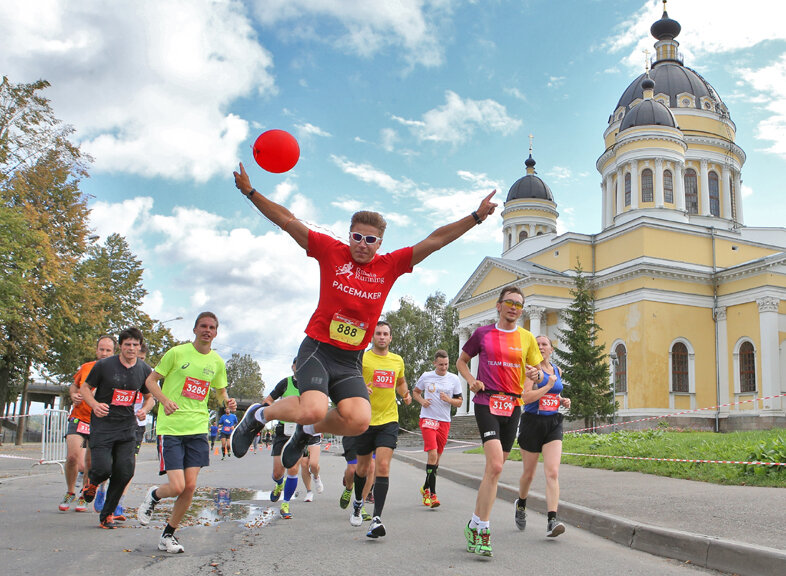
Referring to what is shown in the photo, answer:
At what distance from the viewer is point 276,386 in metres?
9.12

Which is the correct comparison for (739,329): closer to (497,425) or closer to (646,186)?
(646,186)

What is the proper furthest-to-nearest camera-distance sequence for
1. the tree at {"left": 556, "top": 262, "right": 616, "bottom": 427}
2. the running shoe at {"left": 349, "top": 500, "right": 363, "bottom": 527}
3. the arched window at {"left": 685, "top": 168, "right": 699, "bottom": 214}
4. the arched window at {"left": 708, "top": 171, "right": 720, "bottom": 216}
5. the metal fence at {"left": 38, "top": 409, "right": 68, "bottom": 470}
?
the arched window at {"left": 708, "top": 171, "right": 720, "bottom": 216}
the arched window at {"left": 685, "top": 168, "right": 699, "bottom": 214}
the tree at {"left": 556, "top": 262, "right": 616, "bottom": 427}
the metal fence at {"left": 38, "top": 409, "right": 68, "bottom": 470}
the running shoe at {"left": 349, "top": 500, "right": 363, "bottom": 527}

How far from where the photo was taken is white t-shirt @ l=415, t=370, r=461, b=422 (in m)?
10.3

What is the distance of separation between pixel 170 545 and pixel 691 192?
51.7 meters

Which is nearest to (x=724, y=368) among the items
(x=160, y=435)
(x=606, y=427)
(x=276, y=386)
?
(x=606, y=427)

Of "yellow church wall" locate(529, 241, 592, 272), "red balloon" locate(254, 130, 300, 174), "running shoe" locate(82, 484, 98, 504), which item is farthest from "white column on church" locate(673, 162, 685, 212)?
"red balloon" locate(254, 130, 300, 174)

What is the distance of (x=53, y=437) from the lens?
1638cm

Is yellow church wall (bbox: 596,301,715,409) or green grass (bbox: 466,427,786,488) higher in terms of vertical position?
yellow church wall (bbox: 596,301,715,409)

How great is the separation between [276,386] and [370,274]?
400 cm

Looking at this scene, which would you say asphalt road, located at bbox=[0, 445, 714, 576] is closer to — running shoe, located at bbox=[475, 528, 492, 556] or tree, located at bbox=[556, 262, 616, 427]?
running shoe, located at bbox=[475, 528, 492, 556]

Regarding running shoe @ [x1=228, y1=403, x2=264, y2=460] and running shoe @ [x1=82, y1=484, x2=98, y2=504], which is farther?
running shoe @ [x1=82, y1=484, x2=98, y2=504]

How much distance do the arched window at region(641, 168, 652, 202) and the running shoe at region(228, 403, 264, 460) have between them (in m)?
→ 46.4

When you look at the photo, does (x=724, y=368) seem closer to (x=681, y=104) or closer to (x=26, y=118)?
(x=681, y=104)

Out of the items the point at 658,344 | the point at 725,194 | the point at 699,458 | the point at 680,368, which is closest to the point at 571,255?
the point at 658,344
